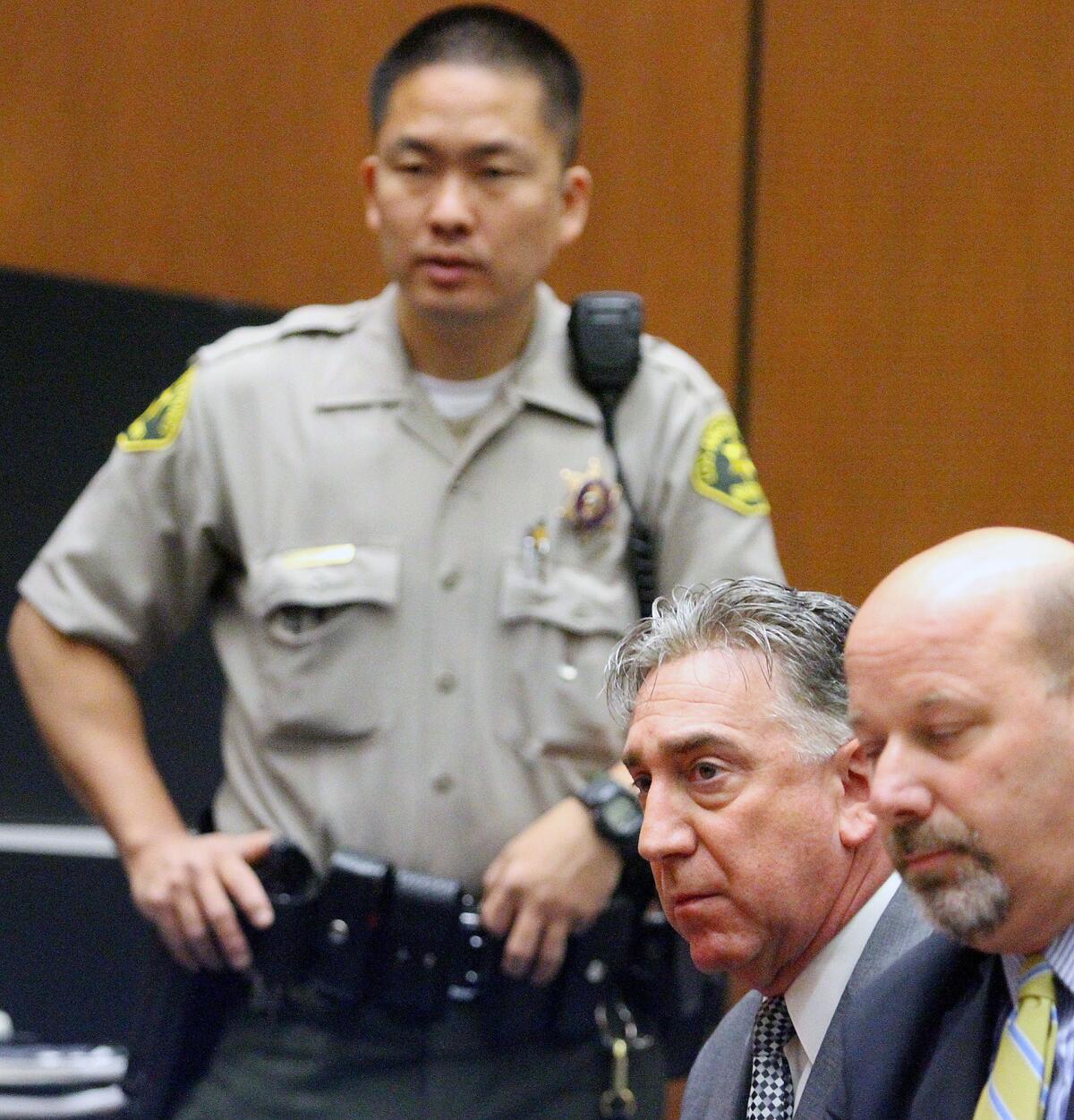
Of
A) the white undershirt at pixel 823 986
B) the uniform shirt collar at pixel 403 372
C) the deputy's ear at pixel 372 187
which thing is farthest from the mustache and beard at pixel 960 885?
the deputy's ear at pixel 372 187

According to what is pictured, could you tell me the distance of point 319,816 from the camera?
88.7 inches

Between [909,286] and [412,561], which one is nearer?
[412,561]

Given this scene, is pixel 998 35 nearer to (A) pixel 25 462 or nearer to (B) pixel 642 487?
(B) pixel 642 487

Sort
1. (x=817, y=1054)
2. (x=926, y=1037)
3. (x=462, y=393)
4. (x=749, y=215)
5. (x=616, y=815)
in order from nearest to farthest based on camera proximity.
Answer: (x=926, y=1037), (x=817, y=1054), (x=616, y=815), (x=462, y=393), (x=749, y=215)

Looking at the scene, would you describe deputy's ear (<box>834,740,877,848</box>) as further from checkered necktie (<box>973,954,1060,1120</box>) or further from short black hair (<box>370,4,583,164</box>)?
short black hair (<box>370,4,583,164</box>)

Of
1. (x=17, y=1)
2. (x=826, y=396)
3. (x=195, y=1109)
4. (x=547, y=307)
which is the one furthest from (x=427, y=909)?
(x=17, y=1)

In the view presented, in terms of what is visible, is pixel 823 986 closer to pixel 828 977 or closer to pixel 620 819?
pixel 828 977

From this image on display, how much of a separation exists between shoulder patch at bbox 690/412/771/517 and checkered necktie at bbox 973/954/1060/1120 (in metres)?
1.14

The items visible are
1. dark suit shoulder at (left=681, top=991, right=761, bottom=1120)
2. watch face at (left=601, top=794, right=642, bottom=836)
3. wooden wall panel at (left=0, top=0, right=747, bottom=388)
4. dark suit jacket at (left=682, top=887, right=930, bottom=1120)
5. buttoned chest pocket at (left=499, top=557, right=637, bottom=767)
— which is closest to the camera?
dark suit jacket at (left=682, top=887, right=930, bottom=1120)

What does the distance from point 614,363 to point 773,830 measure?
0.99 metres

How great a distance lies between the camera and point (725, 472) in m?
2.37

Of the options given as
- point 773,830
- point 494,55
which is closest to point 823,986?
point 773,830

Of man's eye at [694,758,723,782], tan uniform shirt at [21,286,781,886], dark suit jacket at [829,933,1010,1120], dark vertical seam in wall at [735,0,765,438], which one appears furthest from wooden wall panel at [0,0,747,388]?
dark suit jacket at [829,933,1010,1120]

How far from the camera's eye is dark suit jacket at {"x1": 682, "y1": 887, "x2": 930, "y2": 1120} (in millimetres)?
1454
